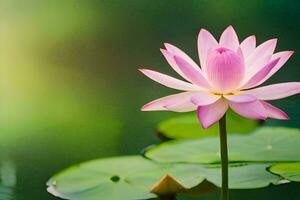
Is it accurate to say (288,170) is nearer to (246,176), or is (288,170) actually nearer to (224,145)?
(246,176)

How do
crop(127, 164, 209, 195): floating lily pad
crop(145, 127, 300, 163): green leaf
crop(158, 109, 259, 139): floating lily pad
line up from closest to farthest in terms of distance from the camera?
crop(127, 164, 209, 195): floating lily pad < crop(145, 127, 300, 163): green leaf < crop(158, 109, 259, 139): floating lily pad

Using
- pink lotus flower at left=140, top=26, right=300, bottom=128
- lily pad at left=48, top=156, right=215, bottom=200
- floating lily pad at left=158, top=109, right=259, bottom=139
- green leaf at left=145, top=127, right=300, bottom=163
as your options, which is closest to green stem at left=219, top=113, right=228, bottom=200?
pink lotus flower at left=140, top=26, right=300, bottom=128

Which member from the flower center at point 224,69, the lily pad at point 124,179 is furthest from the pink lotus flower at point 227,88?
the lily pad at point 124,179

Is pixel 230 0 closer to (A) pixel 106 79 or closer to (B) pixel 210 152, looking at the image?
(A) pixel 106 79

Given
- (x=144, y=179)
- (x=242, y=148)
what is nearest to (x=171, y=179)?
(x=144, y=179)

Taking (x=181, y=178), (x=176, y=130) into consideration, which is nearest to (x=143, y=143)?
(x=176, y=130)

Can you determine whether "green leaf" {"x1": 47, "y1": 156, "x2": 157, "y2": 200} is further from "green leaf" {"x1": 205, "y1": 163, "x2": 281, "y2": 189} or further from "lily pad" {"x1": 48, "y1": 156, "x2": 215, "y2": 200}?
"green leaf" {"x1": 205, "y1": 163, "x2": 281, "y2": 189}
